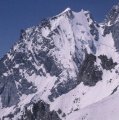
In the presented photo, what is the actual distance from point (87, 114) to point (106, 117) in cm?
1803

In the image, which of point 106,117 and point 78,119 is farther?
point 78,119

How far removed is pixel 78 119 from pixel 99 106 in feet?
32.8

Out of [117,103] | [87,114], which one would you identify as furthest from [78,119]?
[117,103]

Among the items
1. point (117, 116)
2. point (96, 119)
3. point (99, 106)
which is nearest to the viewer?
point (117, 116)

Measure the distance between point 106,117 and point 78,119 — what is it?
21.7 m

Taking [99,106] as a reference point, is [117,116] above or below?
below

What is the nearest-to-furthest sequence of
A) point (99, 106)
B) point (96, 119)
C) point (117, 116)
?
point (117, 116) < point (96, 119) < point (99, 106)

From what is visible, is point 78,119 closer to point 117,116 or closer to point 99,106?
point 99,106

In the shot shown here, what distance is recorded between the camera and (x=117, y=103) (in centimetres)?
18600

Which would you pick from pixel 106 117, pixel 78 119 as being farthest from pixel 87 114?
pixel 106 117

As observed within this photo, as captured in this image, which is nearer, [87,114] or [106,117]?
[106,117]

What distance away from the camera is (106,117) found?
178m

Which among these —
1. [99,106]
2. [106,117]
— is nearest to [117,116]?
[106,117]

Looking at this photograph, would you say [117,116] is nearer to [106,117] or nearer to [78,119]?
[106,117]
